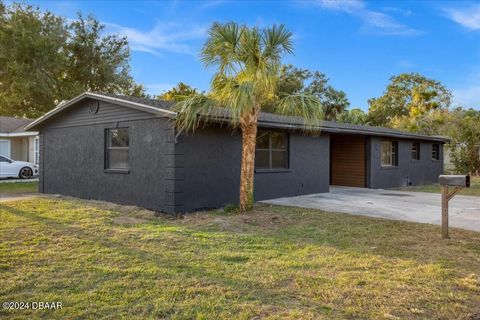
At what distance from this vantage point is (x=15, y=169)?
17812mm

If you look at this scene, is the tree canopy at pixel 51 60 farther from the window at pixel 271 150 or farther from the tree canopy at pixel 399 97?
the tree canopy at pixel 399 97

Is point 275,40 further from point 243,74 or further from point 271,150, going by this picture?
point 271,150

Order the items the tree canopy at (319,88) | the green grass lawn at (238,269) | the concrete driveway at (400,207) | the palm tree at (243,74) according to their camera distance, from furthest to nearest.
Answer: the tree canopy at (319,88)
the concrete driveway at (400,207)
the palm tree at (243,74)
the green grass lawn at (238,269)

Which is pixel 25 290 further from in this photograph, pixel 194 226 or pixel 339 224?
pixel 339 224

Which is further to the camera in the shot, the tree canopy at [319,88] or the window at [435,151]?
the tree canopy at [319,88]

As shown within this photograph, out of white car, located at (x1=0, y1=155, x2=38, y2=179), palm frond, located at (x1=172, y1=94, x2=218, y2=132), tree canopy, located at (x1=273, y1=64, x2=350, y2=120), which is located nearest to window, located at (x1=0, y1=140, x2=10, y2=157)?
white car, located at (x1=0, y1=155, x2=38, y2=179)

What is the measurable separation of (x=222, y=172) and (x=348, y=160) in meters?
8.25

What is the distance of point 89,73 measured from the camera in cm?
2641

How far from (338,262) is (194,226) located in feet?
9.90

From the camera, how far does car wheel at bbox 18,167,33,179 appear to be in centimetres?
1808

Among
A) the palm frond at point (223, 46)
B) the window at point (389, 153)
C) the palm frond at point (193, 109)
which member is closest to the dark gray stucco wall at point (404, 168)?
the window at point (389, 153)

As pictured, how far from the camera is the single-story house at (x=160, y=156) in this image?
8.23m

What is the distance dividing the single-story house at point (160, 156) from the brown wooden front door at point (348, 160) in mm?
456

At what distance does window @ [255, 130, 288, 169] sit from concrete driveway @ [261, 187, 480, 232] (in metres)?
1.06
